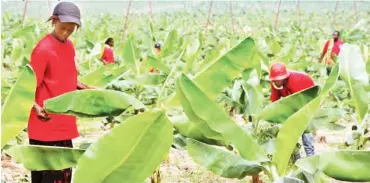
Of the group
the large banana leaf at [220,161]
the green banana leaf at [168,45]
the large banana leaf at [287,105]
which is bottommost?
the green banana leaf at [168,45]

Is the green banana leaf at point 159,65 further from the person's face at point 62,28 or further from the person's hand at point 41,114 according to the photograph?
the person's hand at point 41,114

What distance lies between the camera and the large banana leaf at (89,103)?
180 cm

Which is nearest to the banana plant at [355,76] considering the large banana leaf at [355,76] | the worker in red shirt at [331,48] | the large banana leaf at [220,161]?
the large banana leaf at [355,76]

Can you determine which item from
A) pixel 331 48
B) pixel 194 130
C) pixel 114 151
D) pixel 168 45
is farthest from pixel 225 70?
pixel 331 48

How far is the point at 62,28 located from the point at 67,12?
119 millimetres

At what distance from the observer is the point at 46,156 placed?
1771mm

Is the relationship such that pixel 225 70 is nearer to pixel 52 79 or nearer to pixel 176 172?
pixel 52 79

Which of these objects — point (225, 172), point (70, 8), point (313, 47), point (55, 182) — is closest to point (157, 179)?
point (55, 182)

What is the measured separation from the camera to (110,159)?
5.16ft

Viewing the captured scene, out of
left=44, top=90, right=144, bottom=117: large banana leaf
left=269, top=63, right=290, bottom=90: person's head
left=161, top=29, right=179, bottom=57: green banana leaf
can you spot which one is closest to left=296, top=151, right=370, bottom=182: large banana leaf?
left=44, top=90, right=144, bottom=117: large banana leaf

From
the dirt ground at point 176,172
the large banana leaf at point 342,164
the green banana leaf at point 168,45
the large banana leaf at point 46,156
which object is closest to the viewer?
the large banana leaf at point 342,164

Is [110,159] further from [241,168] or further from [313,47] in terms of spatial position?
[313,47]

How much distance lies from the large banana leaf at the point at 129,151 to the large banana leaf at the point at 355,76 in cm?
107

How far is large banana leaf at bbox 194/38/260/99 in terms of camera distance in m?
1.93
